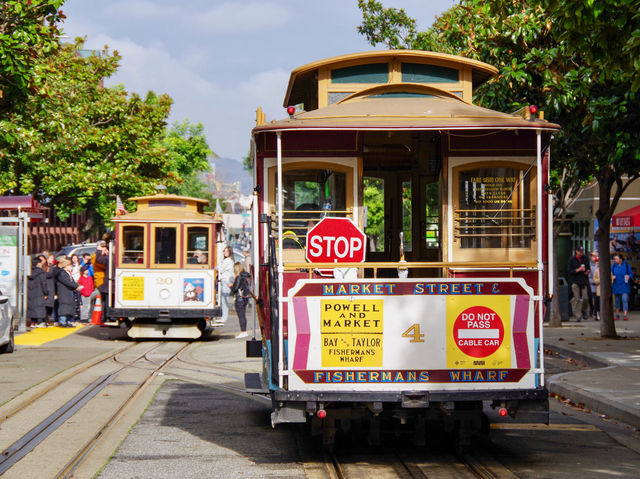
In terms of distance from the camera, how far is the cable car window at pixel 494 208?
8766 mm

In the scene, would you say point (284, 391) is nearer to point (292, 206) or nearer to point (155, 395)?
point (292, 206)

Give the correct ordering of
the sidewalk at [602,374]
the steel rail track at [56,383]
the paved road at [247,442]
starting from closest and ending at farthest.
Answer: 1. the paved road at [247,442]
2. the steel rail track at [56,383]
3. the sidewalk at [602,374]

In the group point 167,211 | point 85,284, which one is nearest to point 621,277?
point 167,211

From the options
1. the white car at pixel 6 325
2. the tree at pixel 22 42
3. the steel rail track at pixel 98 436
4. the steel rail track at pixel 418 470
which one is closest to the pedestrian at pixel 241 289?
the white car at pixel 6 325

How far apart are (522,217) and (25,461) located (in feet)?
16.1

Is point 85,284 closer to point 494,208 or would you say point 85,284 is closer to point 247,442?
point 247,442

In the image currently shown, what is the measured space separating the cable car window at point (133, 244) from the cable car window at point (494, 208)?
12171mm

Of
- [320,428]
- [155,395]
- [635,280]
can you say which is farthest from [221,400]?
[635,280]

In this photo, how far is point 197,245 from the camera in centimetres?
2019

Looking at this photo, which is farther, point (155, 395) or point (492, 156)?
point (155, 395)

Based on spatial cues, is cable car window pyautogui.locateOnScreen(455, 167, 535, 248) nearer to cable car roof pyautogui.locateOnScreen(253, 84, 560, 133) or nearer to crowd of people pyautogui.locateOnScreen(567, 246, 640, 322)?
cable car roof pyautogui.locateOnScreen(253, 84, 560, 133)

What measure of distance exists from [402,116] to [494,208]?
1.33 m

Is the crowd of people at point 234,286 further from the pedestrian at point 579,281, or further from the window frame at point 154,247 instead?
the pedestrian at point 579,281

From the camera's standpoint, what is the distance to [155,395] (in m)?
12.3
